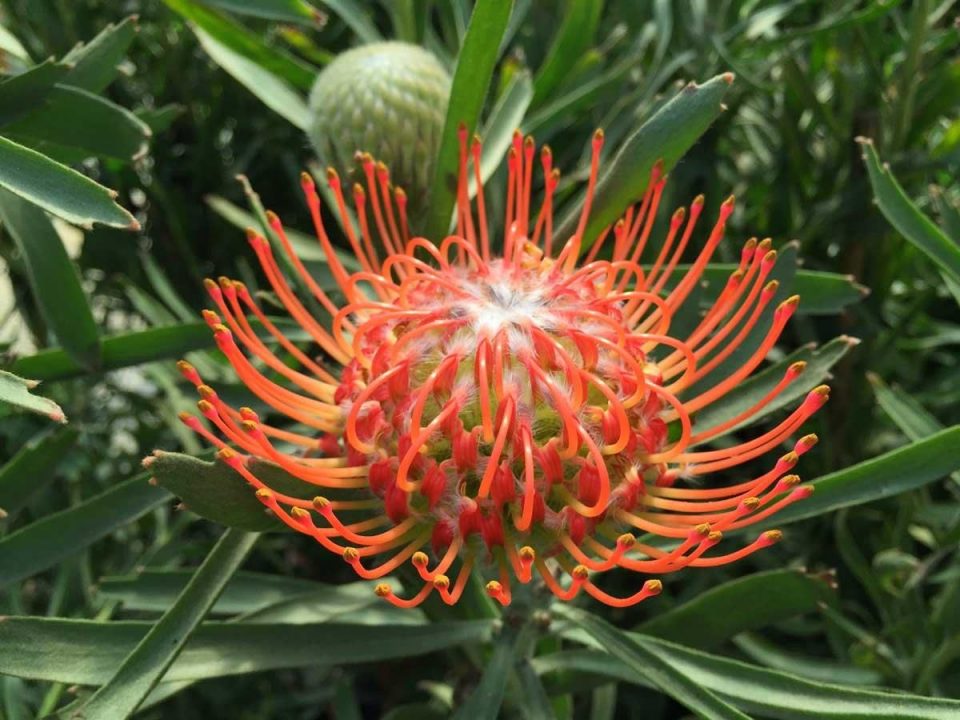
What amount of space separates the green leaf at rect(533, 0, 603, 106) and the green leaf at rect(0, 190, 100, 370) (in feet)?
1.68

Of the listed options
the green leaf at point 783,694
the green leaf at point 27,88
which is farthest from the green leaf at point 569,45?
the green leaf at point 783,694

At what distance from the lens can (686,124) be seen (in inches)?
29.5

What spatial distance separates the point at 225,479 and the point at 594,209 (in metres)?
0.37

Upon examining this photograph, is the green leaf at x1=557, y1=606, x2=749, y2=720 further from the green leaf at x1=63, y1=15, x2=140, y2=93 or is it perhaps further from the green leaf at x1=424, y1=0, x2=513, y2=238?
the green leaf at x1=63, y1=15, x2=140, y2=93

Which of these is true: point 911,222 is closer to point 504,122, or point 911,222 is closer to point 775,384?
point 775,384

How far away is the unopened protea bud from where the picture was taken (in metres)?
0.88

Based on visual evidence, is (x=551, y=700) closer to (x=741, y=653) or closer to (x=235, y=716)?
(x=741, y=653)

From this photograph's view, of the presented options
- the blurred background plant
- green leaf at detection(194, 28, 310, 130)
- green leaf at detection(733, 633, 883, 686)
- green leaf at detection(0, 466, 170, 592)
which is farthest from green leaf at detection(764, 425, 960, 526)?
green leaf at detection(194, 28, 310, 130)

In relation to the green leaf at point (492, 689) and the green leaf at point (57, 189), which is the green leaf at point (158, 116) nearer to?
the green leaf at point (57, 189)

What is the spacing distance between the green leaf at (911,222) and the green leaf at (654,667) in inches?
14.4

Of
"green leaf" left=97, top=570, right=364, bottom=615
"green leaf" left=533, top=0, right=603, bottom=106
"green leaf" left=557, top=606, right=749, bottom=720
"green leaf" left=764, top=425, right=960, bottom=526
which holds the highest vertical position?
"green leaf" left=533, top=0, right=603, bottom=106

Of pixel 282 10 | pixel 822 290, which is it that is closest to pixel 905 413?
pixel 822 290

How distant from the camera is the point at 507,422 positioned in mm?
620

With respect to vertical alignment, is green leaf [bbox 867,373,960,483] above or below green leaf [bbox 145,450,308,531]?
below
